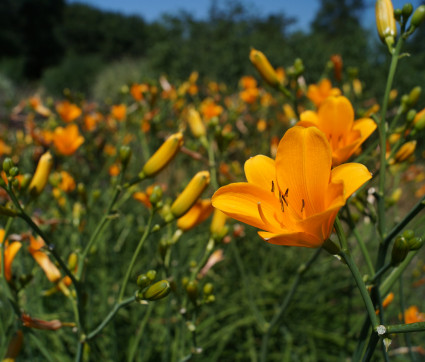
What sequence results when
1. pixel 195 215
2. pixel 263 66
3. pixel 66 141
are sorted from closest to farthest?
pixel 195 215 < pixel 263 66 < pixel 66 141

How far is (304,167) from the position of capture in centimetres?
76

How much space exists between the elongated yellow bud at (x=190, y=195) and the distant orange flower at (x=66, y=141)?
53.9 inches

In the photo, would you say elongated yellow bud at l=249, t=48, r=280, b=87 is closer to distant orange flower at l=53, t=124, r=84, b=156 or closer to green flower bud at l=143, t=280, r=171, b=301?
green flower bud at l=143, t=280, r=171, b=301

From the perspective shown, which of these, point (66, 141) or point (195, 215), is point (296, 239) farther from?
point (66, 141)

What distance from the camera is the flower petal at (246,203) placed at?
2.36 feet

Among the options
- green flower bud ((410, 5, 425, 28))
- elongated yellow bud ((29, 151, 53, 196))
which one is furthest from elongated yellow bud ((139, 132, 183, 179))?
green flower bud ((410, 5, 425, 28))

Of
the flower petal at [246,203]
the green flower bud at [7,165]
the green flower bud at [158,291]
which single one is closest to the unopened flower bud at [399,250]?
the flower petal at [246,203]

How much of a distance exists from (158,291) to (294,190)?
1.42 ft

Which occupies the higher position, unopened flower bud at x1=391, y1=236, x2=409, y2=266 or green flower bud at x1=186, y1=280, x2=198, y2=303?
unopened flower bud at x1=391, y1=236, x2=409, y2=266

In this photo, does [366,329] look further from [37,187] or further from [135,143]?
[135,143]

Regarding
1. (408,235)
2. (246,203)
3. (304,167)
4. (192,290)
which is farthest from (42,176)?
(408,235)

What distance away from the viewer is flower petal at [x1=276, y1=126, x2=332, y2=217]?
2.39 feet

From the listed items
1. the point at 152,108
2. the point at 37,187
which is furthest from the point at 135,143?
the point at 37,187

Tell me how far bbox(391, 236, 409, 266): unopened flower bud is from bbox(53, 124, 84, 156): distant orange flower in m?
1.94
